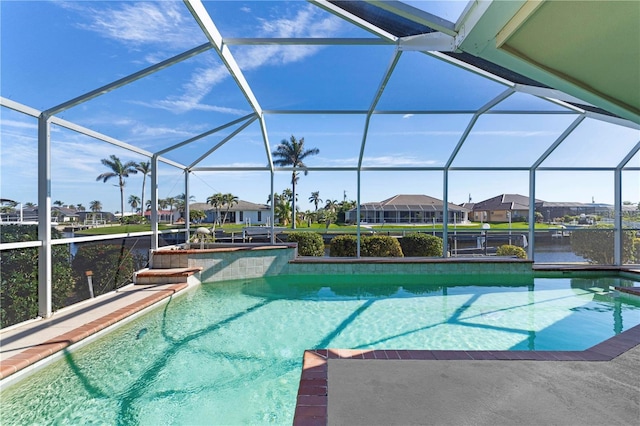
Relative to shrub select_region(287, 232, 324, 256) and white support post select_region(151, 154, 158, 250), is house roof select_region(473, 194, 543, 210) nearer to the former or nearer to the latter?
shrub select_region(287, 232, 324, 256)

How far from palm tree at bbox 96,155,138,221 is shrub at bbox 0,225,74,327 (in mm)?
1471

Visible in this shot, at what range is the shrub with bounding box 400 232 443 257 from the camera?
9.77 m

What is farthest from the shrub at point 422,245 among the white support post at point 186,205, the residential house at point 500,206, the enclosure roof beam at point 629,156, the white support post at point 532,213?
the white support post at point 186,205

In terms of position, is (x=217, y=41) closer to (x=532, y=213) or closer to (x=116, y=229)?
(x=116, y=229)

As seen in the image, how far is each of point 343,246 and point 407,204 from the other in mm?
12601

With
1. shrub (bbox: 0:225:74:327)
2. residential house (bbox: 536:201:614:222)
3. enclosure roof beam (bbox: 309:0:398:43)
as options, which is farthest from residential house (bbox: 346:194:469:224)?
shrub (bbox: 0:225:74:327)

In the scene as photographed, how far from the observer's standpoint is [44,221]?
4309 millimetres

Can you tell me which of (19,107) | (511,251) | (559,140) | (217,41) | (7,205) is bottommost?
(511,251)

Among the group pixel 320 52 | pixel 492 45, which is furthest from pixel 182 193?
pixel 492 45

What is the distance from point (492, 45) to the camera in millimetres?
2006

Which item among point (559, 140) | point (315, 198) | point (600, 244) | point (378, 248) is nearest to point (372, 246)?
point (378, 248)

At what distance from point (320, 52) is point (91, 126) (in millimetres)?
3666

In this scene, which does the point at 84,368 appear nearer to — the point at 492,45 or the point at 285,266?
the point at 492,45

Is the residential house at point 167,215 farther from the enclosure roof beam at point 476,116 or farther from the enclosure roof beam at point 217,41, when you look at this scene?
the enclosure roof beam at point 476,116
